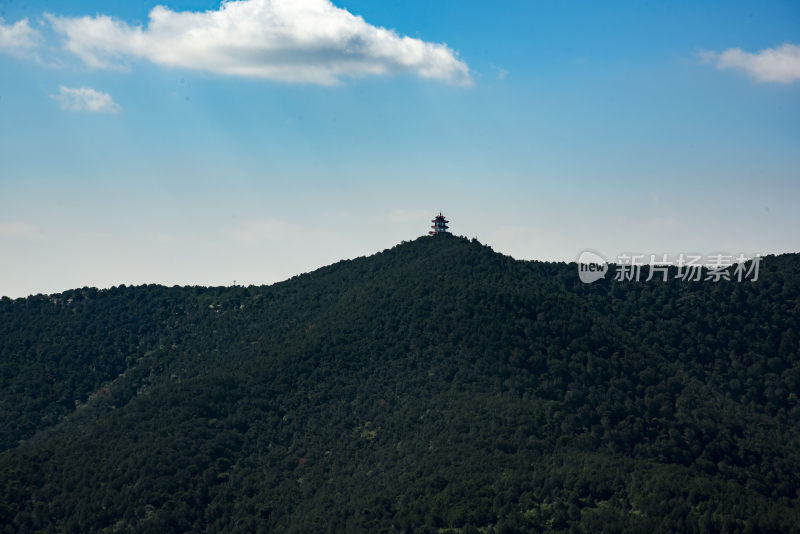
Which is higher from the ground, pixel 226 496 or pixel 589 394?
pixel 589 394

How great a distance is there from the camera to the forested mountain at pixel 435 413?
109812mm

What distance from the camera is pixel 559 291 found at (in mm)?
173125

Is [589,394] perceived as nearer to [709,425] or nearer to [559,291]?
[709,425]

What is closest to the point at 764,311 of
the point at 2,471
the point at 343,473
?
the point at 343,473

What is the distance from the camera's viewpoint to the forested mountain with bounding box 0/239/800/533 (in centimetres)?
10981

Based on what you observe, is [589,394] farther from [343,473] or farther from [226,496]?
[226,496]

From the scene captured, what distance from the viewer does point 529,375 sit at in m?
140

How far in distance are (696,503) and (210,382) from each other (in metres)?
84.7

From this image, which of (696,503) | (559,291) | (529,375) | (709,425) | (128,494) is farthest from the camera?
(559,291)

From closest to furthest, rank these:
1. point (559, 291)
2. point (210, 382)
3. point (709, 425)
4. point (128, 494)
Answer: point (128, 494)
point (709, 425)
point (210, 382)
point (559, 291)

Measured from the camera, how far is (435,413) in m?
132

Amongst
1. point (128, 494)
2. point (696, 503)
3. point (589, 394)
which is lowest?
point (128, 494)

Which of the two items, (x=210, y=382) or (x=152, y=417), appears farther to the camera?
(x=210, y=382)

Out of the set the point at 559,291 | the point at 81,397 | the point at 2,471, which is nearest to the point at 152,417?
the point at 2,471
